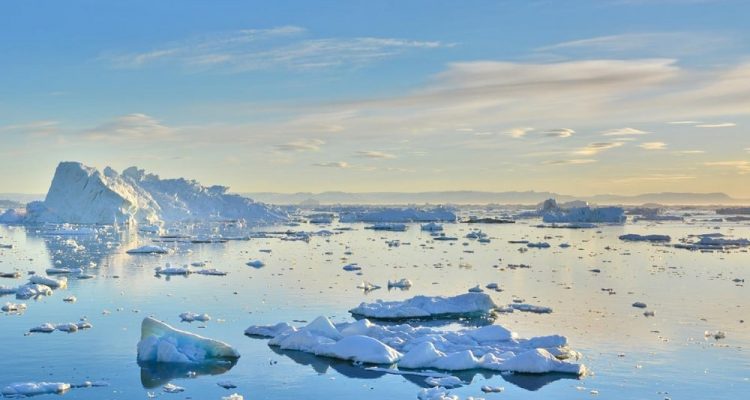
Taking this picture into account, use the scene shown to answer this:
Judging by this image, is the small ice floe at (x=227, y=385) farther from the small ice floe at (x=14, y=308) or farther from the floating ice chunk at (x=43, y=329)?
the small ice floe at (x=14, y=308)

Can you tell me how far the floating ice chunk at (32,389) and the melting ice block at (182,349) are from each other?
2.26 metres

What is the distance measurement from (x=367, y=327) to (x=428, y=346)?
2146mm

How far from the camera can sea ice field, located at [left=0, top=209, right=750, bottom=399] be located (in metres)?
13.0

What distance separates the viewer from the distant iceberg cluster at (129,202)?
57000mm

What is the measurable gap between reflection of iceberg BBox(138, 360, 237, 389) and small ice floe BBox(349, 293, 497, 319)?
558 cm

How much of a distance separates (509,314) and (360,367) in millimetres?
7033

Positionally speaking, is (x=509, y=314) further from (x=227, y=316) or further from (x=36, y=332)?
(x=36, y=332)

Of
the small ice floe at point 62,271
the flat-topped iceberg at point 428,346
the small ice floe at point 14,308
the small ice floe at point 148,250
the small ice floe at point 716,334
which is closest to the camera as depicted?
the flat-topped iceberg at point 428,346

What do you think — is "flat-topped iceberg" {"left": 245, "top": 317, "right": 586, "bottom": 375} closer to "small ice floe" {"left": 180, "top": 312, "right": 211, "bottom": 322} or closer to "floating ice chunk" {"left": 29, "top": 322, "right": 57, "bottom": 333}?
"small ice floe" {"left": 180, "top": 312, "right": 211, "bottom": 322}

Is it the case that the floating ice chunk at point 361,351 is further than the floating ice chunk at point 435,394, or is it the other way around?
the floating ice chunk at point 361,351

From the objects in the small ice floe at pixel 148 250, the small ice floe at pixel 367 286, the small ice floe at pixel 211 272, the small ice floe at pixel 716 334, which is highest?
the small ice floe at pixel 148 250

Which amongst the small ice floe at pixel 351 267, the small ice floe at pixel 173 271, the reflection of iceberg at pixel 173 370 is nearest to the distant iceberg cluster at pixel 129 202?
the small ice floe at pixel 173 271

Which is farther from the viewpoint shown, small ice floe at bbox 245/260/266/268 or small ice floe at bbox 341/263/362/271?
small ice floe at bbox 245/260/266/268

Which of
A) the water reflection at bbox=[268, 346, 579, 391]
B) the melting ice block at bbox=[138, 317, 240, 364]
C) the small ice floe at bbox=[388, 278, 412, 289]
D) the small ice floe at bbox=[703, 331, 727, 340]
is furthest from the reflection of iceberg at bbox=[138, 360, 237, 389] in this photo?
the small ice floe at bbox=[388, 278, 412, 289]
